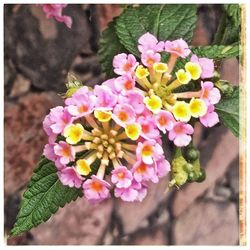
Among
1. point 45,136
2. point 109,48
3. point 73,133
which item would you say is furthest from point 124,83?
point 45,136

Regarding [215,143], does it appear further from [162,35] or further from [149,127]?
[149,127]

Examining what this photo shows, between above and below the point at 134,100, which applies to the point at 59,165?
below

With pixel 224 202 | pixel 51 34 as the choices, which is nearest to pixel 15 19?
pixel 51 34

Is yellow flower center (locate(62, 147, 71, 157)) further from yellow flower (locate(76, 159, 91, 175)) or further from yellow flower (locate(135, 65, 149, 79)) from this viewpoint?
yellow flower (locate(135, 65, 149, 79))

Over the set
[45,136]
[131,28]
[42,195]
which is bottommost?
[42,195]

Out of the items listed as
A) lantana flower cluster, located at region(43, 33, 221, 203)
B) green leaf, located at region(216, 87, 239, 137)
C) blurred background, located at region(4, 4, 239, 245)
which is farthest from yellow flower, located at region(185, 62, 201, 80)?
blurred background, located at region(4, 4, 239, 245)

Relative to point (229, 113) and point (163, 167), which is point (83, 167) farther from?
point (229, 113)
